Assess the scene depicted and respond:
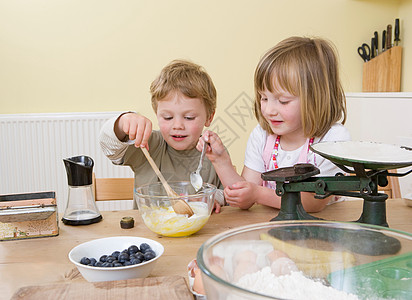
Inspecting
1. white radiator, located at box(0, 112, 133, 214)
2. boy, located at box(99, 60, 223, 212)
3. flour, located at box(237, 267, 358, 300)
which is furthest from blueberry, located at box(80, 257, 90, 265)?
white radiator, located at box(0, 112, 133, 214)

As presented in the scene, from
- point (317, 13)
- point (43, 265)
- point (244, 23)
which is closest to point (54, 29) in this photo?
point (244, 23)

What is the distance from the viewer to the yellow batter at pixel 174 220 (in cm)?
112

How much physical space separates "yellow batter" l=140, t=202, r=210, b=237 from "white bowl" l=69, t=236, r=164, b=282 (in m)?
0.15

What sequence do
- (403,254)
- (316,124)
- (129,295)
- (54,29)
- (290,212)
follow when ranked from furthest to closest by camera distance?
(54,29) < (316,124) < (290,212) < (129,295) < (403,254)

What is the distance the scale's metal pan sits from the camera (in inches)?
37.3

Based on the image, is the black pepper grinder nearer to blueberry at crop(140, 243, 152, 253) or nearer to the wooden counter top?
the wooden counter top

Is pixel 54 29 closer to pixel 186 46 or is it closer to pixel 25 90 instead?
pixel 25 90

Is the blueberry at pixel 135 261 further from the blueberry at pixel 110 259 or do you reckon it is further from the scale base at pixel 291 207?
the scale base at pixel 291 207

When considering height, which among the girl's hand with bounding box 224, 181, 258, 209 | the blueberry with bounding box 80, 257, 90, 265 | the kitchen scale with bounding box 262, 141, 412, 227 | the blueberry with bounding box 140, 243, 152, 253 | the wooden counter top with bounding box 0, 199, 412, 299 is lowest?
the wooden counter top with bounding box 0, 199, 412, 299

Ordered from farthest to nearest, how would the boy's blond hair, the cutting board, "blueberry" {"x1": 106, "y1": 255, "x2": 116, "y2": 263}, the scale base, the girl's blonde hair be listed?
the boy's blond hair → the girl's blonde hair → the scale base → "blueberry" {"x1": 106, "y1": 255, "x2": 116, "y2": 263} → the cutting board

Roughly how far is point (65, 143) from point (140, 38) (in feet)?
2.88

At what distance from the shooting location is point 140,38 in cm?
311

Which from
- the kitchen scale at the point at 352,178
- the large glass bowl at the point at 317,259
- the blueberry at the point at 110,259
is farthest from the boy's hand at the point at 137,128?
the large glass bowl at the point at 317,259

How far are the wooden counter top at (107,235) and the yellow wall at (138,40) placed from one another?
188 centimetres
